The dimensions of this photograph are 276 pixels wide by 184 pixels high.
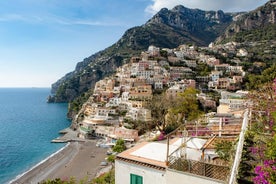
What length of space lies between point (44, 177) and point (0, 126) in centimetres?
4834

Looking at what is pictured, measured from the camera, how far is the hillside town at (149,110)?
845 centimetres

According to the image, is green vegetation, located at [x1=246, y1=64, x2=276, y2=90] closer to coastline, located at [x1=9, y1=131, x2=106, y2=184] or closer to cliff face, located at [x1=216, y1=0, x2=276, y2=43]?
coastline, located at [x1=9, y1=131, x2=106, y2=184]

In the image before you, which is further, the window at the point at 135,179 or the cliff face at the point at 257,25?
the cliff face at the point at 257,25

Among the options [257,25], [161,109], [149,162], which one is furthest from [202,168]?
[257,25]

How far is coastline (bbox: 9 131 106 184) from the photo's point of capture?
30.0 m

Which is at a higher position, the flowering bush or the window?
the flowering bush

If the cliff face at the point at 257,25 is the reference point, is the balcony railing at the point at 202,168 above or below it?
below

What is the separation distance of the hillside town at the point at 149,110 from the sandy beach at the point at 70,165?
436 centimetres

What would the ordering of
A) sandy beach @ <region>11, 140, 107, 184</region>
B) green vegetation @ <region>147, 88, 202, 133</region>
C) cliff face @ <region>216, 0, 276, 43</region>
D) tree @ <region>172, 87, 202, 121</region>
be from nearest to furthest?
sandy beach @ <region>11, 140, 107, 184</region> → green vegetation @ <region>147, 88, 202, 133</region> → tree @ <region>172, 87, 202, 121</region> → cliff face @ <region>216, 0, 276, 43</region>

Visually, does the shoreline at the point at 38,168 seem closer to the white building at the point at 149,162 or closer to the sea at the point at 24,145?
the sea at the point at 24,145

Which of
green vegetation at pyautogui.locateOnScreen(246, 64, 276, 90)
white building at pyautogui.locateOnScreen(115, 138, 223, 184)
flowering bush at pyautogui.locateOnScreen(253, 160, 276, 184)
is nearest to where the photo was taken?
flowering bush at pyautogui.locateOnScreen(253, 160, 276, 184)

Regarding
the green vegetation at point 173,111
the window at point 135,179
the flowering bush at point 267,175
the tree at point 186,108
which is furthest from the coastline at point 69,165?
the flowering bush at point 267,175

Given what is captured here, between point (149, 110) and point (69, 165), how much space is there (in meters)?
20.5

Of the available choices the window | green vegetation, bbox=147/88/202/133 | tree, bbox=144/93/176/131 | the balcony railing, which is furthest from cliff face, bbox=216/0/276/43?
the balcony railing
